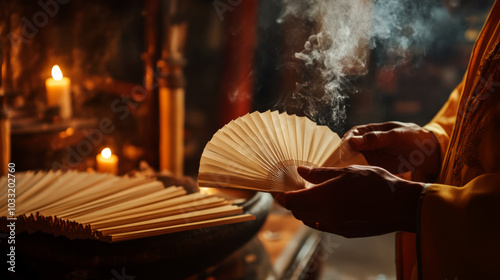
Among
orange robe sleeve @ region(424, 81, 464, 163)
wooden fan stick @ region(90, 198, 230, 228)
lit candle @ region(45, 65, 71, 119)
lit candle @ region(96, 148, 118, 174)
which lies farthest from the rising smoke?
lit candle @ region(45, 65, 71, 119)

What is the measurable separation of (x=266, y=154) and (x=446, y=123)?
2.71ft

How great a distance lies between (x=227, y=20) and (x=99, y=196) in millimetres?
2846

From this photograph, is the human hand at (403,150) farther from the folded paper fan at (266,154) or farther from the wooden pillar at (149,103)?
the wooden pillar at (149,103)

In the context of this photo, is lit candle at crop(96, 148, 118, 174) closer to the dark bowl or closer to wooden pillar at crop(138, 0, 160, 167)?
wooden pillar at crop(138, 0, 160, 167)

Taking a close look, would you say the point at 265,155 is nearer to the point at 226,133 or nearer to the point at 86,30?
the point at 226,133

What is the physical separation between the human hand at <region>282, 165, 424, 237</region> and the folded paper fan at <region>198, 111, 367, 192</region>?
0.45ft

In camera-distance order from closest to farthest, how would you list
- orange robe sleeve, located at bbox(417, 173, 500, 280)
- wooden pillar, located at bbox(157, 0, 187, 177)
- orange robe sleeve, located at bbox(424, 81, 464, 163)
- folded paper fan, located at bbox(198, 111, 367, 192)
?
orange robe sleeve, located at bbox(417, 173, 500, 280), folded paper fan, located at bbox(198, 111, 367, 192), orange robe sleeve, located at bbox(424, 81, 464, 163), wooden pillar, located at bbox(157, 0, 187, 177)

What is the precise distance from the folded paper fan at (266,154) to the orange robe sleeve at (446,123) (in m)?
0.38

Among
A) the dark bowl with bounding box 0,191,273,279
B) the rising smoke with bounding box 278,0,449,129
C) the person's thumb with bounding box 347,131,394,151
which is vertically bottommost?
the dark bowl with bounding box 0,191,273,279

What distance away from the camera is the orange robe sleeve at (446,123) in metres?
1.50

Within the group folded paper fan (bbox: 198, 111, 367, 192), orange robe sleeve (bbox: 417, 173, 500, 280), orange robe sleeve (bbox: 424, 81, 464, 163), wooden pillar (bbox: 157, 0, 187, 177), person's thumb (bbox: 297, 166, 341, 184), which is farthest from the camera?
wooden pillar (bbox: 157, 0, 187, 177)

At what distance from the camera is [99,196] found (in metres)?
1.32

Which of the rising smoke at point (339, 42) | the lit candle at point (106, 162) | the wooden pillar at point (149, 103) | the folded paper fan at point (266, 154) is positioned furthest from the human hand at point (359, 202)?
the wooden pillar at point (149, 103)

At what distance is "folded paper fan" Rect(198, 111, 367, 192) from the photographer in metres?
1.18
